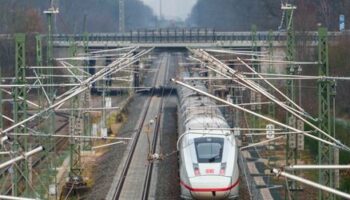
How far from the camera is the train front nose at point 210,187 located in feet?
63.0

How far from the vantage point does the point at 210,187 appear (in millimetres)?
19172

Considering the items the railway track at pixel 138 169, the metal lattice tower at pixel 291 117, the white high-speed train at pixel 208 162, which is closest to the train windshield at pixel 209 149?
the white high-speed train at pixel 208 162

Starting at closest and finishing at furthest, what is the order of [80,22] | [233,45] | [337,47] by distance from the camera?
[337,47] → [233,45] → [80,22]

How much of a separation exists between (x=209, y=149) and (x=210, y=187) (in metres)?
1.69

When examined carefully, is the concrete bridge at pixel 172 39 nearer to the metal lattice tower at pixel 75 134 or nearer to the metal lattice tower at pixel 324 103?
the metal lattice tower at pixel 75 134

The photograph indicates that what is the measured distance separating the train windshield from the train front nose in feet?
2.77

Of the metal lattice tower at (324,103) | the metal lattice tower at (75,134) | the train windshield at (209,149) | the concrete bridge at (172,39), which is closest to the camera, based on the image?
the metal lattice tower at (324,103)

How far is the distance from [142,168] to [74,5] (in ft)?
326

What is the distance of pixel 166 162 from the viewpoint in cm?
2914

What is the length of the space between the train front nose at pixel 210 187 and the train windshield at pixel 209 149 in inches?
33.3

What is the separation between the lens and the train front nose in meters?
19.2

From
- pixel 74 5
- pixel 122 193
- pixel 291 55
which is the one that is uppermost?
pixel 74 5

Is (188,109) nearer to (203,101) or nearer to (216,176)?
(203,101)

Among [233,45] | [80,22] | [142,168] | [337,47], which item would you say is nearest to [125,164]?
[142,168]
